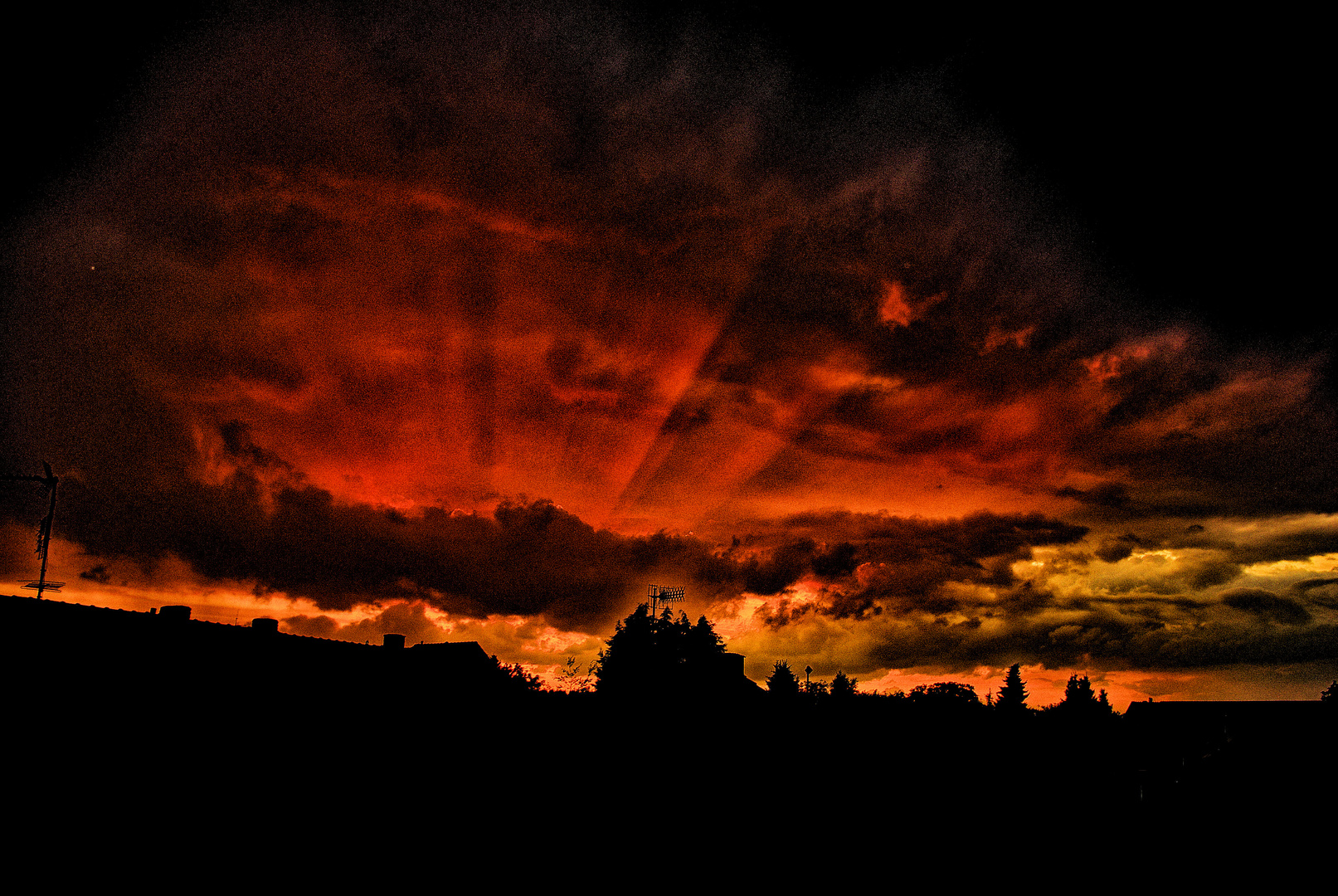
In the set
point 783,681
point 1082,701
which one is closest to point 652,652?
point 783,681

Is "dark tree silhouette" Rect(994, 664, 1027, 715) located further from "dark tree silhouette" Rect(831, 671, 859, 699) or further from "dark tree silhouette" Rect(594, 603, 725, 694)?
"dark tree silhouette" Rect(594, 603, 725, 694)

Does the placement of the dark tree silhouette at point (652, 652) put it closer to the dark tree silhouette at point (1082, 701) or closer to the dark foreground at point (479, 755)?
the dark foreground at point (479, 755)

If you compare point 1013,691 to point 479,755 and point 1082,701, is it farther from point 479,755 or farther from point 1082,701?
point 479,755

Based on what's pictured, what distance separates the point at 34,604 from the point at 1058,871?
1437 inches

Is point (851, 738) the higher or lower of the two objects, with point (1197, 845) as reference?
higher

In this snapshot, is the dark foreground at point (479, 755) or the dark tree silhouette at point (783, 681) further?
the dark tree silhouette at point (783, 681)

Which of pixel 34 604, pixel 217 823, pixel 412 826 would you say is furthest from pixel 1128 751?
pixel 34 604

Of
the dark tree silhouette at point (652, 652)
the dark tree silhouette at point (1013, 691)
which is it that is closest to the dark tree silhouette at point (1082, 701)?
the dark tree silhouette at point (1013, 691)

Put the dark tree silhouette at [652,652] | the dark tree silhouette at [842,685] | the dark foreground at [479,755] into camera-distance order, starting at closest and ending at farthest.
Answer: the dark foreground at [479,755] < the dark tree silhouette at [652,652] < the dark tree silhouette at [842,685]

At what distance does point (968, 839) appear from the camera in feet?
106

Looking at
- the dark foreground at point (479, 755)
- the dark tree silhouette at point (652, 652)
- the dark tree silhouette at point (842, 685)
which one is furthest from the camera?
the dark tree silhouette at point (842, 685)

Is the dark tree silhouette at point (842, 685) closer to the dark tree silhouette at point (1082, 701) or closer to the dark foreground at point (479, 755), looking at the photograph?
the dark tree silhouette at point (1082, 701)

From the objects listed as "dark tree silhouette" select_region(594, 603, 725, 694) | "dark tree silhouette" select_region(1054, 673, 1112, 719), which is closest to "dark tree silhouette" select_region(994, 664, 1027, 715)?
"dark tree silhouette" select_region(1054, 673, 1112, 719)

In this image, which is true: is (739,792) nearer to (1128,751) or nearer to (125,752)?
(125,752)
